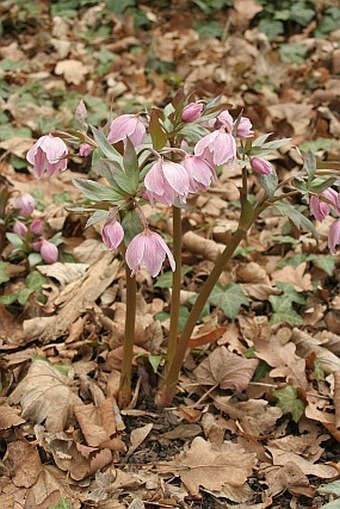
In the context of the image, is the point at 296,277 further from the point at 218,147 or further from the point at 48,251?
the point at 218,147

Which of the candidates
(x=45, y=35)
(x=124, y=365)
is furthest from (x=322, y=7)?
(x=124, y=365)

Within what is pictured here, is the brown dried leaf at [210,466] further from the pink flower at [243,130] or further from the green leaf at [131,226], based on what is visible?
the pink flower at [243,130]

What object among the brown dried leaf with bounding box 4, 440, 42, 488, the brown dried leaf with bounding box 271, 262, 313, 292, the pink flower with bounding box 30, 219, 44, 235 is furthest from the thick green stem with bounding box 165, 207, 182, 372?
the pink flower with bounding box 30, 219, 44, 235

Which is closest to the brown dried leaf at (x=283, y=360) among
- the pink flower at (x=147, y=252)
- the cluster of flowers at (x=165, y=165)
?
the cluster of flowers at (x=165, y=165)

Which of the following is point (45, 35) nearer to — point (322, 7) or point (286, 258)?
point (322, 7)

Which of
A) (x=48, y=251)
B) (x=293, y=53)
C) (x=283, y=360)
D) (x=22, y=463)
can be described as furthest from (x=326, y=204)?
(x=293, y=53)

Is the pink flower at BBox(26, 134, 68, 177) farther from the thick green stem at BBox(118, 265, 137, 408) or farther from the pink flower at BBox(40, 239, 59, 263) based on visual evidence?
the pink flower at BBox(40, 239, 59, 263)
